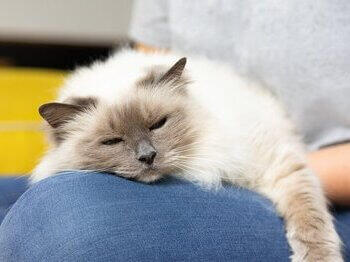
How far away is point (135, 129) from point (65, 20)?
195 centimetres

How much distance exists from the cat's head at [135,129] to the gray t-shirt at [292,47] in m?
0.26

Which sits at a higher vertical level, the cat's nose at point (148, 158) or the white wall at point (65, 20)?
the white wall at point (65, 20)

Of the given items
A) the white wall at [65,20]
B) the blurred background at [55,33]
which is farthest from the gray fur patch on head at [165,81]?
the white wall at [65,20]

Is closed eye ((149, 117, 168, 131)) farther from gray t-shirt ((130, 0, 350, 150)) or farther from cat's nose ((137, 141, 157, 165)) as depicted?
gray t-shirt ((130, 0, 350, 150))

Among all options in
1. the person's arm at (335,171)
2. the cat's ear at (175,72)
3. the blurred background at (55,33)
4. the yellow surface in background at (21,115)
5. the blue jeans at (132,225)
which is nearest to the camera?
the blue jeans at (132,225)

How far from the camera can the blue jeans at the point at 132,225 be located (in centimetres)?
83

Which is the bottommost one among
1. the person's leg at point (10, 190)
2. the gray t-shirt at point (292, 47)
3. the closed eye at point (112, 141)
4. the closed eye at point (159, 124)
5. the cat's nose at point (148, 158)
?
the person's leg at point (10, 190)

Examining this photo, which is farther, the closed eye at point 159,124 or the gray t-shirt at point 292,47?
the gray t-shirt at point 292,47

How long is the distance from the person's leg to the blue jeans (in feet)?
0.91

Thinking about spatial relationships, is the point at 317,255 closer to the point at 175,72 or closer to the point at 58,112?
the point at 175,72

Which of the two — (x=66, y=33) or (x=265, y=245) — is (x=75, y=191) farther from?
(x=66, y=33)

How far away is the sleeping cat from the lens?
1.01 m

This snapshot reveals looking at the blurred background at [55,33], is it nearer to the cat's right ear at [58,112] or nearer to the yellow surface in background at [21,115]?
the yellow surface in background at [21,115]

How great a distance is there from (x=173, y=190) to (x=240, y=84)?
425mm
